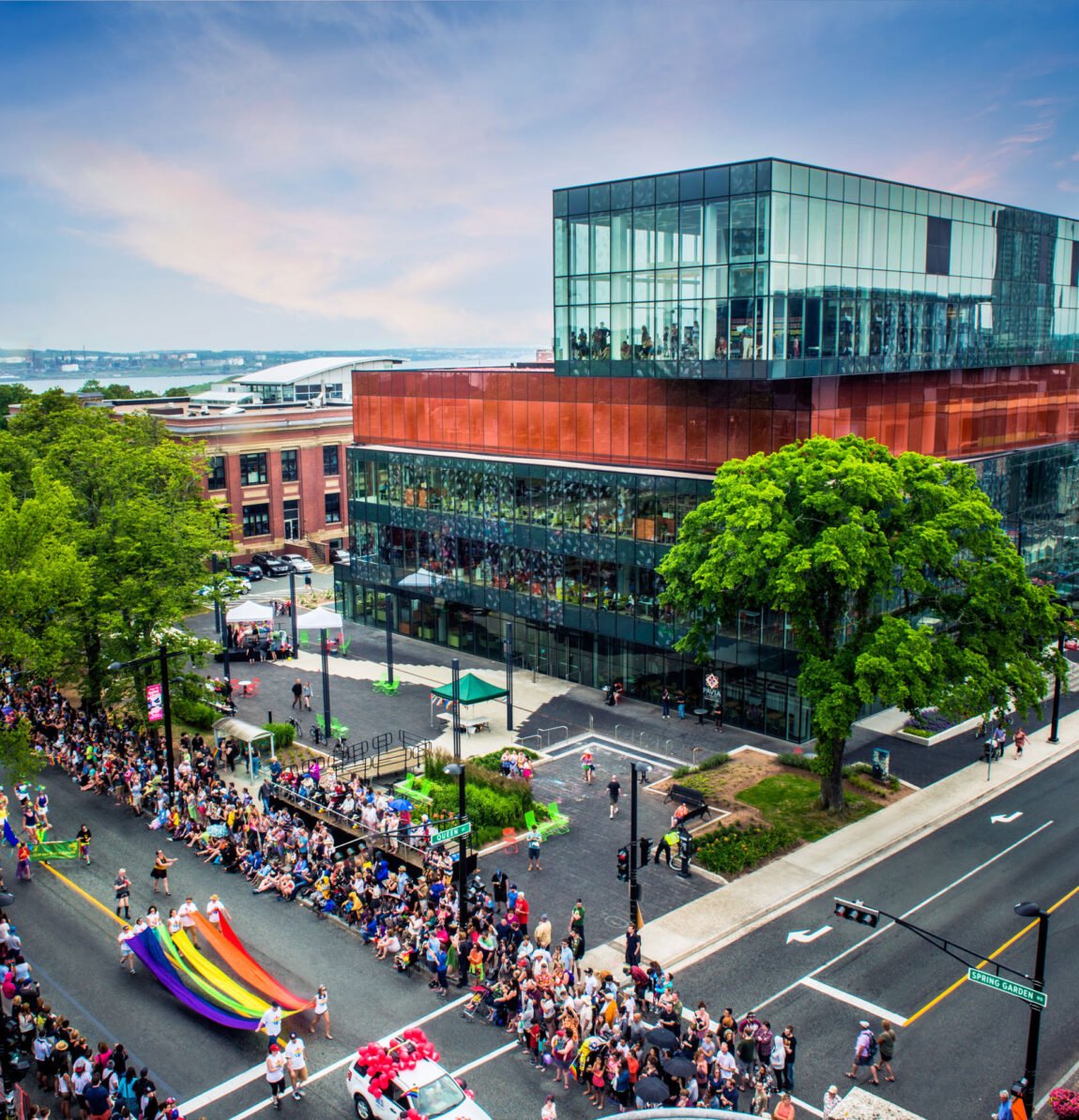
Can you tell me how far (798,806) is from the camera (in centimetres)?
3641

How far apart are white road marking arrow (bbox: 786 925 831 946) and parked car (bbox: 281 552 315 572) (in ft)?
184

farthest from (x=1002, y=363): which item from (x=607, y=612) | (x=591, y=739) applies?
(x=591, y=739)

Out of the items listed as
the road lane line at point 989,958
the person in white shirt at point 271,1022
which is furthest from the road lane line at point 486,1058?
the road lane line at point 989,958

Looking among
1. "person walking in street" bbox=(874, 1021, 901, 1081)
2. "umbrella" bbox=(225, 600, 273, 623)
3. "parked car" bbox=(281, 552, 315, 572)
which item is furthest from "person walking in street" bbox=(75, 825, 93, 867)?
"parked car" bbox=(281, 552, 315, 572)

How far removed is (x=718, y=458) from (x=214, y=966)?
92.7 feet

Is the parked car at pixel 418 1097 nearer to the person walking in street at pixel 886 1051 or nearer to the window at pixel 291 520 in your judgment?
the person walking in street at pixel 886 1051

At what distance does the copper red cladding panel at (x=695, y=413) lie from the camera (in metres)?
43.1

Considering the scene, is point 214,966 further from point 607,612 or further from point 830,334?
point 830,334

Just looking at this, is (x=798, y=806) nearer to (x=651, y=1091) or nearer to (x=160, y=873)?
(x=651, y=1091)

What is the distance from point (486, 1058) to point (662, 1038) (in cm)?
454

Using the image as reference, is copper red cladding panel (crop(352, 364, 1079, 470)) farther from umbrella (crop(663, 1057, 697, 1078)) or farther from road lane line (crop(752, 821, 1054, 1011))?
umbrella (crop(663, 1057, 697, 1078))

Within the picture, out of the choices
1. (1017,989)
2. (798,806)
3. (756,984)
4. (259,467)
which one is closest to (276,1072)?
(756,984)

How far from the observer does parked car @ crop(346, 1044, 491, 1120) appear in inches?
808

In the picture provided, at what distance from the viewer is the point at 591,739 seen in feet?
145
